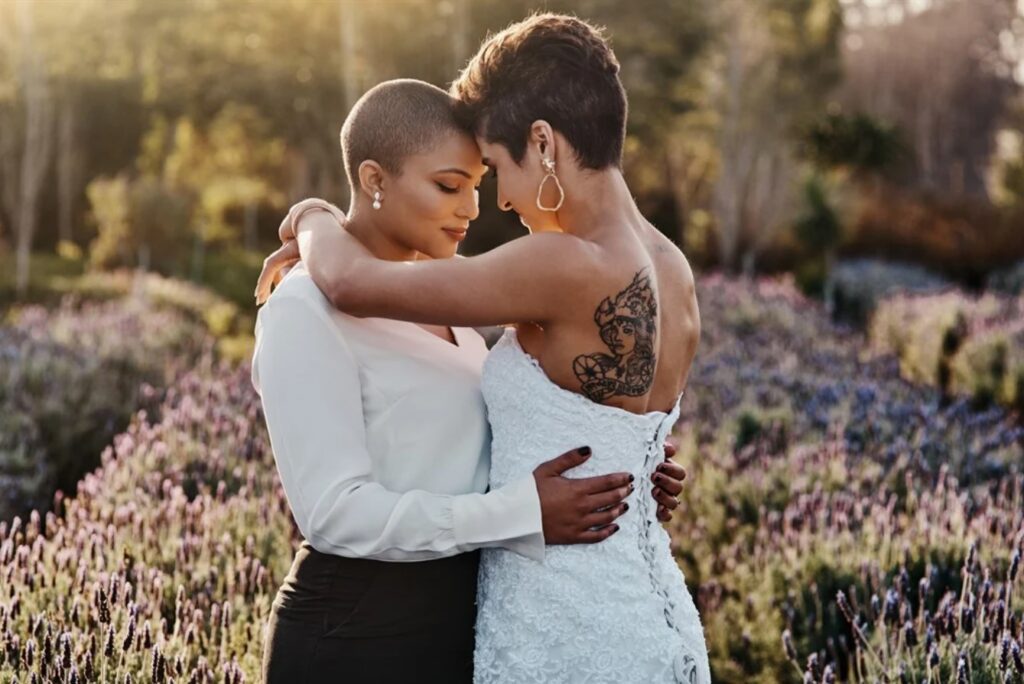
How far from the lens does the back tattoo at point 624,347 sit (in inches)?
96.9

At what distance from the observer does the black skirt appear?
2.42 meters

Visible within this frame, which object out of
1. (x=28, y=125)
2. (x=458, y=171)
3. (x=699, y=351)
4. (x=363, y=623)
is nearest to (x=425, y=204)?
(x=458, y=171)

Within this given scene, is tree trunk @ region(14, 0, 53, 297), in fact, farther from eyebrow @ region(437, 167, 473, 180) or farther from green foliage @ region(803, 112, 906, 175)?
green foliage @ region(803, 112, 906, 175)

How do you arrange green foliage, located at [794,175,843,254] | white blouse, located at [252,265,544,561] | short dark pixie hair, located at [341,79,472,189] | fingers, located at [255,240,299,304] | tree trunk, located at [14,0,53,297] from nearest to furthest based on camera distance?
1. white blouse, located at [252,265,544,561]
2. short dark pixie hair, located at [341,79,472,189]
3. fingers, located at [255,240,299,304]
4. tree trunk, located at [14,0,53,297]
5. green foliage, located at [794,175,843,254]

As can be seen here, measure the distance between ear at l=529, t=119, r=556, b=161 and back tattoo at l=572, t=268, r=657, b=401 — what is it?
0.35 meters

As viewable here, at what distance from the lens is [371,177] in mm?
2650

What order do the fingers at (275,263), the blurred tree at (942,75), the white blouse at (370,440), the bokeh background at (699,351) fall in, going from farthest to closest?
the blurred tree at (942,75)
the bokeh background at (699,351)
the fingers at (275,263)
the white blouse at (370,440)

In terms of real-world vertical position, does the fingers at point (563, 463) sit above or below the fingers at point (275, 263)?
below

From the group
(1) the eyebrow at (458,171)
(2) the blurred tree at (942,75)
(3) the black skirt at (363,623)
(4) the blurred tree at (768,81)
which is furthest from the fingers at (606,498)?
(2) the blurred tree at (942,75)

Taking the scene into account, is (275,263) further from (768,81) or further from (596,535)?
(768,81)

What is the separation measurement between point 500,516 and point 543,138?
34.2 inches

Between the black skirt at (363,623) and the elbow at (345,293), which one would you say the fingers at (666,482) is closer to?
the black skirt at (363,623)

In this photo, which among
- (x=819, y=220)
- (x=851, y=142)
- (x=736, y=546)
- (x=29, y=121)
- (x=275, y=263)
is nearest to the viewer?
(x=275, y=263)

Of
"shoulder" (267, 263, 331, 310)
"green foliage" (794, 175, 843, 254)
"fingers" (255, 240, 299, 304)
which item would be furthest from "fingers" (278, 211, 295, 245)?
"green foliage" (794, 175, 843, 254)
